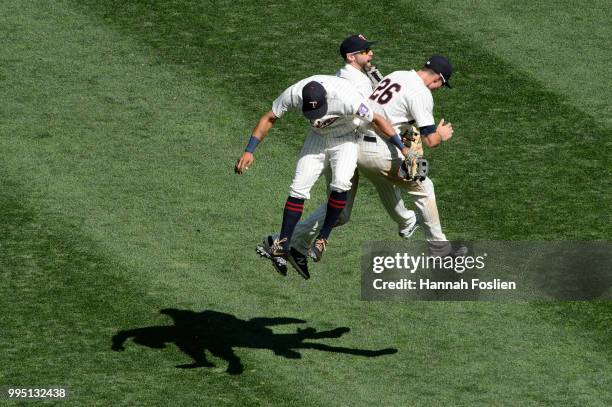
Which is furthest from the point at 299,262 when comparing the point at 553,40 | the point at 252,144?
the point at 553,40

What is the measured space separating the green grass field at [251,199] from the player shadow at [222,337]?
0.11 ft

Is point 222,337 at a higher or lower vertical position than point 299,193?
lower

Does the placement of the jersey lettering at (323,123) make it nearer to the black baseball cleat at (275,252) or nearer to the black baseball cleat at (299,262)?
the black baseball cleat at (275,252)

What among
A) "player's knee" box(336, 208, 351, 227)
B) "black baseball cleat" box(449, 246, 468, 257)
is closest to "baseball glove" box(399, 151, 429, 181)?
"player's knee" box(336, 208, 351, 227)

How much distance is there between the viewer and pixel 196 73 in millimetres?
20594

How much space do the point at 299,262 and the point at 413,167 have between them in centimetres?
155

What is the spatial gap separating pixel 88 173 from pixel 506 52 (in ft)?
21.5

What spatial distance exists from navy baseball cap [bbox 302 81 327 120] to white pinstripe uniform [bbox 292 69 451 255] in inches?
32.5

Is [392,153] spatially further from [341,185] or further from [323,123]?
[323,123]

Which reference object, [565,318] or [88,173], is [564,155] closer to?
[565,318]

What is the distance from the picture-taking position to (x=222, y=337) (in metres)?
15.2

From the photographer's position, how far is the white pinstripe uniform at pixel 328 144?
14.4m

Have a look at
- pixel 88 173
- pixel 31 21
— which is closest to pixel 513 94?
pixel 88 173

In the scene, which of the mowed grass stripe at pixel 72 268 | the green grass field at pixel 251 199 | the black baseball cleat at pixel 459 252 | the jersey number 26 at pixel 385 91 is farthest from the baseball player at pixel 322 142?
the black baseball cleat at pixel 459 252
